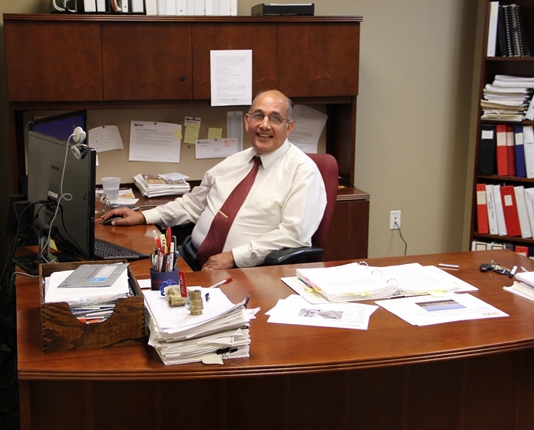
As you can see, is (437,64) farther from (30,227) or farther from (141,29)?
(30,227)

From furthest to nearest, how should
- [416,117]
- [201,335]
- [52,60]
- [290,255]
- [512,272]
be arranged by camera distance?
[416,117]
[52,60]
[290,255]
[512,272]
[201,335]

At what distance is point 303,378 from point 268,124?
4.35ft

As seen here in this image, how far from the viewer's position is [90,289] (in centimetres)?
163

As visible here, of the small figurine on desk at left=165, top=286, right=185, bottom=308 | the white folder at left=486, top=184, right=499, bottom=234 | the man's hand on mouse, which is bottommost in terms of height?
the white folder at left=486, top=184, right=499, bottom=234

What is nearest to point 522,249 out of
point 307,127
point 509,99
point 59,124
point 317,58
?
point 509,99

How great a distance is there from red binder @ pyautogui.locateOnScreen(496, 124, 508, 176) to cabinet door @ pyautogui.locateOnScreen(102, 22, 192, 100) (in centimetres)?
183

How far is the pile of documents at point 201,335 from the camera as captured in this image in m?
1.45

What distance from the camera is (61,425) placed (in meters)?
1.57

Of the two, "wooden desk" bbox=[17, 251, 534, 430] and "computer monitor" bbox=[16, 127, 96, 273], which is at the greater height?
"computer monitor" bbox=[16, 127, 96, 273]

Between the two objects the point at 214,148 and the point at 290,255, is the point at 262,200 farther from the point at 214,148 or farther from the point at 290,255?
the point at 214,148

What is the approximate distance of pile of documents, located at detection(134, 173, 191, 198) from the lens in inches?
133

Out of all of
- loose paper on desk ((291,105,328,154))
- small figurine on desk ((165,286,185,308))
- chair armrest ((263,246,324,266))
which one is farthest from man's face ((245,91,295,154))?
small figurine on desk ((165,286,185,308))

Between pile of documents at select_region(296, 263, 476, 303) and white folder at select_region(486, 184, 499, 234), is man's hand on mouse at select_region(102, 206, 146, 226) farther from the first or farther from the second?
white folder at select_region(486, 184, 499, 234)

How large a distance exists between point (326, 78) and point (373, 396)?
82.1 inches
